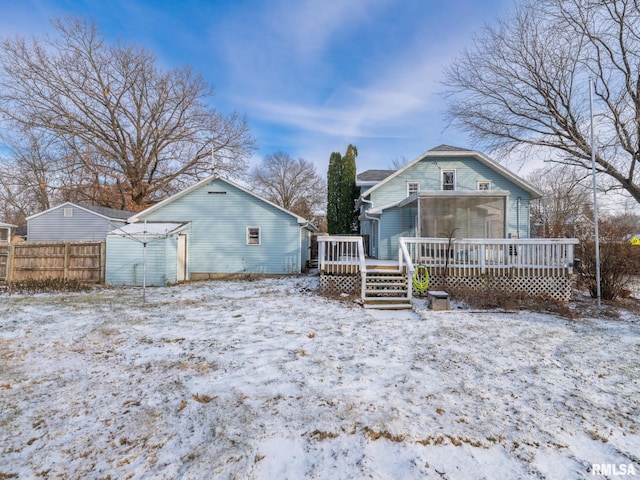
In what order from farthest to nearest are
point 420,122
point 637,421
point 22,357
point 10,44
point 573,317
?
point 10,44 → point 420,122 → point 573,317 → point 22,357 → point 637,421

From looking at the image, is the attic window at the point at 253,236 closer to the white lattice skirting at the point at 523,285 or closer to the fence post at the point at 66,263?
the fence post at the point at 66,263

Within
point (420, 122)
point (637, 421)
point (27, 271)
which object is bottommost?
point (637, 421)

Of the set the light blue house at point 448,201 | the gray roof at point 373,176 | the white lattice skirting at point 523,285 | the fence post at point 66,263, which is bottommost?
the white lattice skirting at point 523,285

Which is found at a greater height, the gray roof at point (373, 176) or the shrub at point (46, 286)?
the gray roof at point (373, 176)

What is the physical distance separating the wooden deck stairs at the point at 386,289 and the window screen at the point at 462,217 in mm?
3608

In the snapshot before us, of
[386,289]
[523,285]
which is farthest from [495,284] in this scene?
[386,289]

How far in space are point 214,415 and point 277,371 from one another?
3.49ft

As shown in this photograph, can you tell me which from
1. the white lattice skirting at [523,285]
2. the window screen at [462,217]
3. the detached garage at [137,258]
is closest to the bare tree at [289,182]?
the detached garage at [137,258]

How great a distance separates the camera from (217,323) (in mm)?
6066

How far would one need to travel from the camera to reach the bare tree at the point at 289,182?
136 ft

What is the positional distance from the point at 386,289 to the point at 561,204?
3230cm

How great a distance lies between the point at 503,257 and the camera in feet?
29.8

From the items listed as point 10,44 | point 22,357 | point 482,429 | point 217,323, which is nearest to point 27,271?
point 22,357

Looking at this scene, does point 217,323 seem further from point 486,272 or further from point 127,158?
point 127,158
